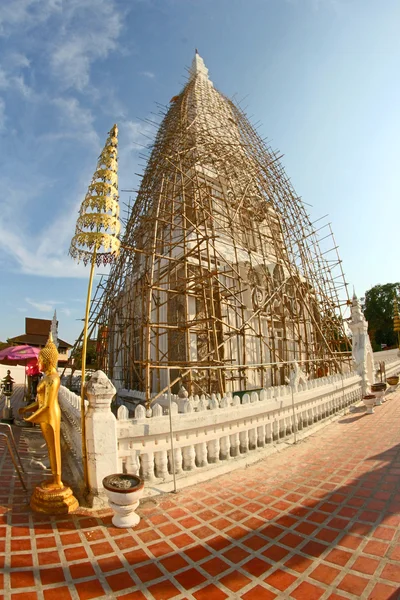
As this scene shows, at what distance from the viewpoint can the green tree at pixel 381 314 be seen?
42188mm

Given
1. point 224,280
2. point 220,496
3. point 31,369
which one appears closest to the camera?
point 220,496

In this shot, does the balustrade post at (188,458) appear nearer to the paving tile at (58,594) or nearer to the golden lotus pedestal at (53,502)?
the golden lotus pedestal at (53,502)

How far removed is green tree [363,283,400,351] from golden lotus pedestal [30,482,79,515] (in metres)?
46.4

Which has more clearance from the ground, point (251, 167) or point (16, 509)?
point (251, 167)

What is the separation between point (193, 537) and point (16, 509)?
2.09 metres

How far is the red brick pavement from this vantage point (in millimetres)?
2371

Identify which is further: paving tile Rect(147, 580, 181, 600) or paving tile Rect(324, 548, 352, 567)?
paving tile Rect(324, 548, 352, 567)

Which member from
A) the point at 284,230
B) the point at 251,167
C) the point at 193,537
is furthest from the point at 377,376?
the point at 193,537

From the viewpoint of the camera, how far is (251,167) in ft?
52.2

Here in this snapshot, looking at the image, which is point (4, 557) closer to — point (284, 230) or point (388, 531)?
point (388, 531)

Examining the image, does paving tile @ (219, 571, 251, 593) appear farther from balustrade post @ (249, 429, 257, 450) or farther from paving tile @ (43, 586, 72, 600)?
balustrade post @ (249, 429, 257, 450)

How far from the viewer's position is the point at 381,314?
43.6m

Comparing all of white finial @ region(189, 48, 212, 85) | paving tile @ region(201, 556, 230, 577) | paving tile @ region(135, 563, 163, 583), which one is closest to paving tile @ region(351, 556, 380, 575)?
paving tile @ region(201, 556, 230, 577)

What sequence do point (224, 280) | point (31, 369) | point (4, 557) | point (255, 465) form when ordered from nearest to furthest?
point (4, 557) → point (255, 465) → point (31, 369) → point (224, 280)
